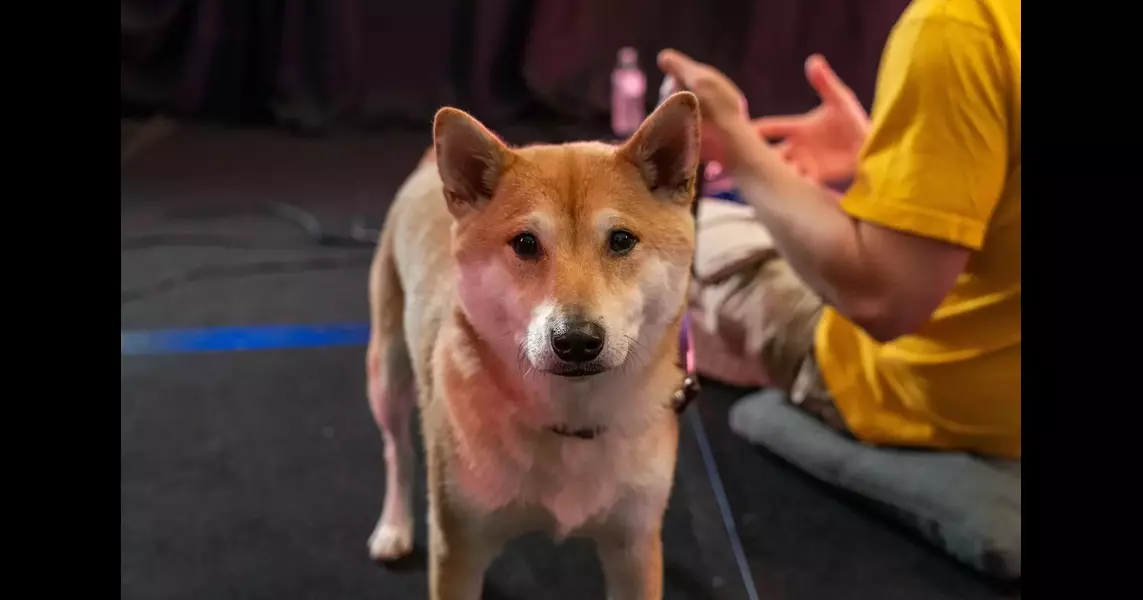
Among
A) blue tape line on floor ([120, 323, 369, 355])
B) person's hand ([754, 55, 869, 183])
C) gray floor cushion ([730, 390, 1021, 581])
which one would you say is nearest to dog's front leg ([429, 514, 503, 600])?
gray floor cushion ([730, 390, 1021, 581])

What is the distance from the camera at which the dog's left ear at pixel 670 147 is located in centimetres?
99

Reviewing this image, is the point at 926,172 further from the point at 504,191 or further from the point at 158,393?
the point at 158,393

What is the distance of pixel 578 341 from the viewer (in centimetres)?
92

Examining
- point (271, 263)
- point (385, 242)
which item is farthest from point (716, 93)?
point (271, 263)

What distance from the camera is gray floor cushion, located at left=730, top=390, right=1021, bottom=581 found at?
4.63ft

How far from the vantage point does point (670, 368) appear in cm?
112

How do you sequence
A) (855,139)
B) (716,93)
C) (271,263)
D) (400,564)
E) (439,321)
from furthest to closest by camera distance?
(271,263)
(855,139)
(400,564)
(716,93)
(439,321)

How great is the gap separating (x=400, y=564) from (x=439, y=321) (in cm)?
51

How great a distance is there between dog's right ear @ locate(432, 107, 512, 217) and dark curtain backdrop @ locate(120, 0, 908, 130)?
2848 millimetres

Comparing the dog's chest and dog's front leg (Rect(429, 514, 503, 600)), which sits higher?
the dog's chest

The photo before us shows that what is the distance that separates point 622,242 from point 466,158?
203 millimetres

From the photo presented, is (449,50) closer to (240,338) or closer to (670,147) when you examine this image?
(240,338)

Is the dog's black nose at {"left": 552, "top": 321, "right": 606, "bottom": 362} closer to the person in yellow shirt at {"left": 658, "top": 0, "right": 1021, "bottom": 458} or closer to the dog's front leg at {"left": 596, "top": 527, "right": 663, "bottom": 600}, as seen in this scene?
the dog's front leg at {"left": 596, "top": 527, "right": 663, "bottom": 600}

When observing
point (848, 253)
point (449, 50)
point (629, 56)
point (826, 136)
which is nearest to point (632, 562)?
point (848, 253)
